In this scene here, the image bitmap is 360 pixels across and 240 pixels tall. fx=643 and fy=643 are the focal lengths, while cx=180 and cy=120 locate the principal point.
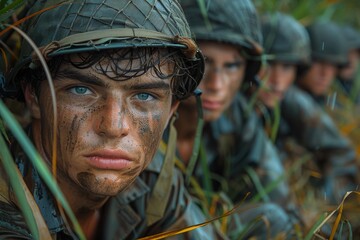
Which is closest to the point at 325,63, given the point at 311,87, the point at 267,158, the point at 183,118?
the point at 311,87

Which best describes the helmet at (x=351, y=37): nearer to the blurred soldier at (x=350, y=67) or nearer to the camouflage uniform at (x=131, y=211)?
the blurred soldier at (x=350, y=67)

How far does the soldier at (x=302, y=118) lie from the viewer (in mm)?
4234

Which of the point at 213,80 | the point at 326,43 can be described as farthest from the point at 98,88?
the point at 326,43

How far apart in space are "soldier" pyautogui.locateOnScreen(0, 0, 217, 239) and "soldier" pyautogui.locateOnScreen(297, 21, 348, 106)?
12.2ft

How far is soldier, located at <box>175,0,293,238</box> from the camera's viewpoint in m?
2.89

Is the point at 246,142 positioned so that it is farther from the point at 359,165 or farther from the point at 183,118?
the point at 359,165

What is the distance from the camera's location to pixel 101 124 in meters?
1.68

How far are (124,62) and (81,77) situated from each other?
12 cm

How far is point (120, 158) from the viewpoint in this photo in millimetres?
1716

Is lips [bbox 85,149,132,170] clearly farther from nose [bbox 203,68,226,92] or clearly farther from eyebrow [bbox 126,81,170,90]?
nose [bbox 203,68,226,92]

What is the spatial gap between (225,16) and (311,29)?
111 inches

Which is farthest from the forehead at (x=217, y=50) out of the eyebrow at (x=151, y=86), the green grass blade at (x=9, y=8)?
the green grass blade at (x=9, y=8)

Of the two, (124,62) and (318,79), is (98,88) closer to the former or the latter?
(124,62)

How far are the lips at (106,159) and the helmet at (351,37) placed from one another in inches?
187
